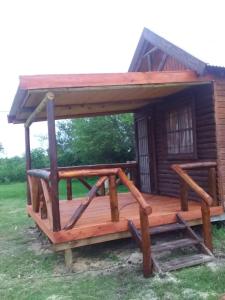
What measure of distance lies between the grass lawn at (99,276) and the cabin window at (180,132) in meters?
1.67

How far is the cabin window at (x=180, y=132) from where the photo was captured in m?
7.43

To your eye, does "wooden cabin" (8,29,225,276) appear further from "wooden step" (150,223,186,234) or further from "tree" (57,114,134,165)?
"tree" (57,114,134,165)

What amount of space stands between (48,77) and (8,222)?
5.71 metres

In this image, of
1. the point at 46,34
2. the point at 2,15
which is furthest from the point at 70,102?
the point at 46,34

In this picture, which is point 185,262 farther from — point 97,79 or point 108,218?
point 97,79

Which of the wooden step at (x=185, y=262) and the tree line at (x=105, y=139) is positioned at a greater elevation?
the tree line at (x=105, y=139)

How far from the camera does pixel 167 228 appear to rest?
18.8ft

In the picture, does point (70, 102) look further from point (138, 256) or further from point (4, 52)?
point (4, 52)

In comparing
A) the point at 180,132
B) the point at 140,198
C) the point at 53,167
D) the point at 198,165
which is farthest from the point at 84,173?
the point at 180,132

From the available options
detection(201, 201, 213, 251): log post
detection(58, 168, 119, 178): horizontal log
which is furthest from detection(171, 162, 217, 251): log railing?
detection(58, 168, 119, 178): horizontal log

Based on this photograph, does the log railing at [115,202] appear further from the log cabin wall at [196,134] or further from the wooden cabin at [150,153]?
the log cabin wall at [196,134]

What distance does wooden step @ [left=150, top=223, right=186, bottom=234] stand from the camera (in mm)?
5641

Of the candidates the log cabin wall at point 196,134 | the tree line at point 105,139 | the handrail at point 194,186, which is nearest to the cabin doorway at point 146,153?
the log cabin wall at point 196,134

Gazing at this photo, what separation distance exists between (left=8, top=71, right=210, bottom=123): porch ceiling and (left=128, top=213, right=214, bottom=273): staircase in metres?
2.07
